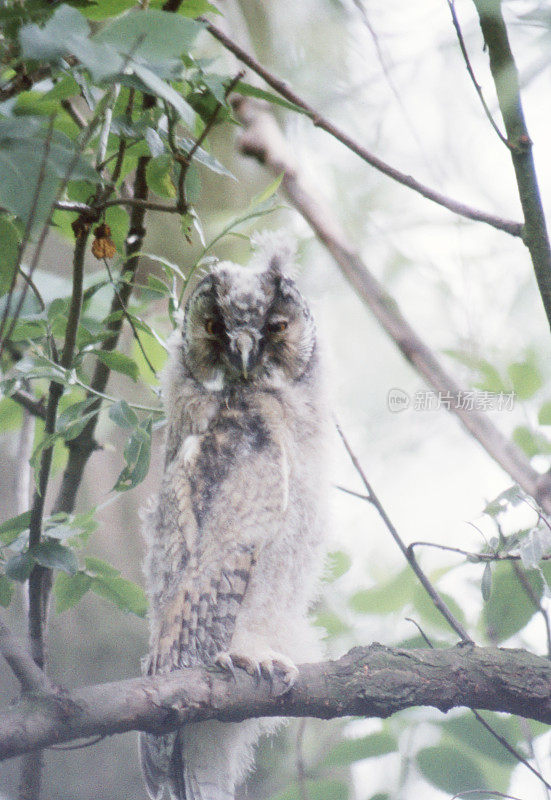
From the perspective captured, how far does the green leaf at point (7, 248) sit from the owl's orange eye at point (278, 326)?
0.62 meters

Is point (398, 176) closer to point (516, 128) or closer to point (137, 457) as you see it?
→ point (516, 128)

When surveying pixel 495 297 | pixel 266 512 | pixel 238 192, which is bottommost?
pixel 266 512

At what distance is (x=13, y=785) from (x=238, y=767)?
0.41 metres

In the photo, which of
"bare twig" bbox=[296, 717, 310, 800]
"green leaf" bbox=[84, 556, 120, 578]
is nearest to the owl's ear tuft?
"green leaf" bbox=[84, 556, 120, 578]

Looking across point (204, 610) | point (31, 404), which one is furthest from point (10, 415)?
point (204, 610)

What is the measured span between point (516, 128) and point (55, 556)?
681 millimetres

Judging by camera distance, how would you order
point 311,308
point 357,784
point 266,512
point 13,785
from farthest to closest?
point 311,308 → point 266,512 → point 357,784 → point 13,785

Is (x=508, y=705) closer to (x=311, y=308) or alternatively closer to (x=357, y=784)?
(x=357, y=784)

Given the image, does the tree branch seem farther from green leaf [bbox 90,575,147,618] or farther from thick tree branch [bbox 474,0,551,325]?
green leaf [bbox 90,575,147,618]

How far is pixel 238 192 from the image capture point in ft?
5.71

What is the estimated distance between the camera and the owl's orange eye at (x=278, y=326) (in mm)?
1263

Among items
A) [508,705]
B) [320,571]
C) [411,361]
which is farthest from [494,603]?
[411,361]

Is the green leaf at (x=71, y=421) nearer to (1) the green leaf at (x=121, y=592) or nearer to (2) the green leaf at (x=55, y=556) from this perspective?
(2) the green leaf at (x=55, y=556)

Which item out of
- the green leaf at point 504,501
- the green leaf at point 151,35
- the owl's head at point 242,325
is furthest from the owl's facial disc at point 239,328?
the green leaf at point 151,35
